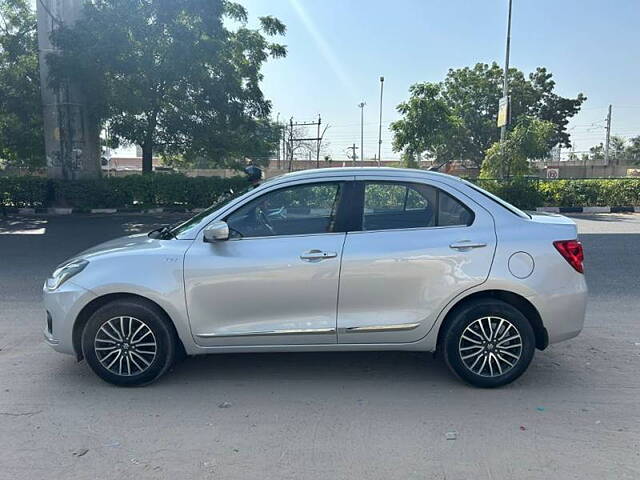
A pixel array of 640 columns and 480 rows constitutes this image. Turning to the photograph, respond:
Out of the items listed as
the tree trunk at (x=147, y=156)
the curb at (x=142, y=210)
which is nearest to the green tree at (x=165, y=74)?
the tree trunk at (x=147, y=156)

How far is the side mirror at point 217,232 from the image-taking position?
12.7 feet

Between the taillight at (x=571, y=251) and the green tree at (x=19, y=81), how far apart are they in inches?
833

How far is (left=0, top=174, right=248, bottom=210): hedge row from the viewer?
18.2 meters

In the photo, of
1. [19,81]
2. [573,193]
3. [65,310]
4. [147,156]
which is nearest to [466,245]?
[65,310]

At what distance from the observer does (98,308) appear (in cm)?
401

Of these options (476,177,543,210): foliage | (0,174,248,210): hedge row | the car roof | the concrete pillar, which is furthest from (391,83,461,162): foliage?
the car roof

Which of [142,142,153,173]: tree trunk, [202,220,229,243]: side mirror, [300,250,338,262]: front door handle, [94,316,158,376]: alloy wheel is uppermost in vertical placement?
[142,142,153,173]: tree trunk

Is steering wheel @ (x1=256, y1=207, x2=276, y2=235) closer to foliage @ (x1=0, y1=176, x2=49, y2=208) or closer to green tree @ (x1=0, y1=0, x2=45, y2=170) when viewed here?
foliage @ (x1=0, y1=176, x2=49, y2=208)

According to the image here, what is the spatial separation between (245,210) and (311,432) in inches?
67.6

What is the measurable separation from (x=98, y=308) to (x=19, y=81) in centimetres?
1957

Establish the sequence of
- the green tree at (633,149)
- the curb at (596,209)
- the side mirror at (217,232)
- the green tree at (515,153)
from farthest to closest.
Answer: the green tree at (633,149) < the green tree at (515,153) < the curb at (596,209) < the side mirror at (217,232)

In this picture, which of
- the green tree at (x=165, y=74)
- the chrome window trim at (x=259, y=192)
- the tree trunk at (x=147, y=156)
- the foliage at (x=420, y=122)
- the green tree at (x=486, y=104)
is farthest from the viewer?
the green tree at (x=486, y=104)

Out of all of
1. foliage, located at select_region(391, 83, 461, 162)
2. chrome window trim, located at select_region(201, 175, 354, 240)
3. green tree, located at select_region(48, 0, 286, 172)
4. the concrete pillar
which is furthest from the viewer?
foliage, located at select_region(391, 83, 461, 162)

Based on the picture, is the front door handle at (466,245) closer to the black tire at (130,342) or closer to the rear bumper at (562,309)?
the rear bumper at (562,309)
